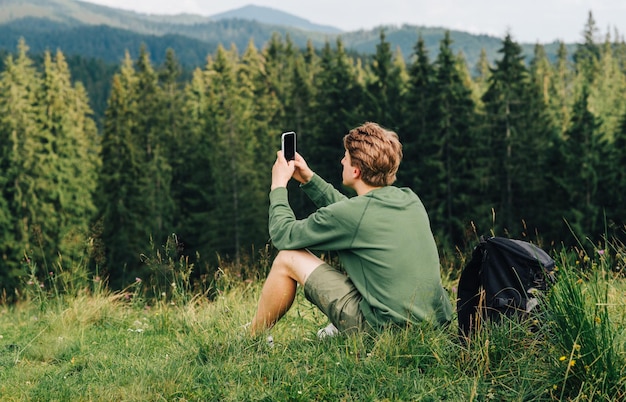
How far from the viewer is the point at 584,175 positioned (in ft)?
119

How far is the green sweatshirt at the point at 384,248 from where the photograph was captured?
12.9 feet

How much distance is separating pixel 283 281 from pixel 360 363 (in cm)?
82

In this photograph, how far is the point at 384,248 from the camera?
13.0 ft

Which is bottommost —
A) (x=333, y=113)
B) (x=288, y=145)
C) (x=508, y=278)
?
(x=333, y=113)

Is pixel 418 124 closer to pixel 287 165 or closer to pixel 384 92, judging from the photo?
pixel 384 92

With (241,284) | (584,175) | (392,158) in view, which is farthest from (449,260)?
(584,175)

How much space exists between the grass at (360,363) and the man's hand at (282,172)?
0.94 meters

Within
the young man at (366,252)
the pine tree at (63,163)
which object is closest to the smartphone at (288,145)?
the young man at (366,252)

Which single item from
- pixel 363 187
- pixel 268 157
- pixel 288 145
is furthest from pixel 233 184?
pixel 363 187

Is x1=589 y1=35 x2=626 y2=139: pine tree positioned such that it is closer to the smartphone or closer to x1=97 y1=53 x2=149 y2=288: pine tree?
x1=97 y1=53 x2=149 y2=288: pine tree

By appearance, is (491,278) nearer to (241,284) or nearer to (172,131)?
(241,284)

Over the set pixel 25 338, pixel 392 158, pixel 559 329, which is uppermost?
pixel 392 158

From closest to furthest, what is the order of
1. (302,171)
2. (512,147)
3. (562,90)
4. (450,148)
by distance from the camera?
(302,171) → (450,148) → (512,147) → (562,90)

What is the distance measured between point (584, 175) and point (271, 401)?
35852 millimetres
